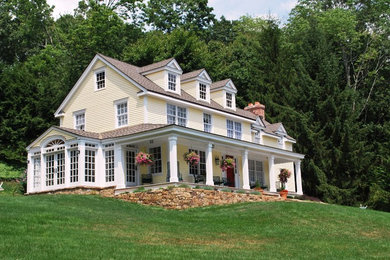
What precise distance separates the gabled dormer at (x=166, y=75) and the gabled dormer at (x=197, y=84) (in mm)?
1663

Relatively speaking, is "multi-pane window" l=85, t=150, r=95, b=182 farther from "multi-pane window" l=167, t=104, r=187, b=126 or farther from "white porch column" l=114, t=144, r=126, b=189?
"multi-pane window" l=167, t=104, r=187, b=126

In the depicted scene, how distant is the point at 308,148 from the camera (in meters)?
44.1

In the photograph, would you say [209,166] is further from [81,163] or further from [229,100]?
[229,100]

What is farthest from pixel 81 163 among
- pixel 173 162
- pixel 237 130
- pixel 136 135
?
pixel 237 130

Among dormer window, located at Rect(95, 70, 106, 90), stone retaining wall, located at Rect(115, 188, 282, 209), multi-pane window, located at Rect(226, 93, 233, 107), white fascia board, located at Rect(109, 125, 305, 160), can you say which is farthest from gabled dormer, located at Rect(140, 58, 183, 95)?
stone retaining wall, located at Rect(115, 188, 282, 209)

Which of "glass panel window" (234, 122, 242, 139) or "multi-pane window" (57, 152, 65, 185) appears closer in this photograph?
"multi-pane window" (57, 152, 65, 185)

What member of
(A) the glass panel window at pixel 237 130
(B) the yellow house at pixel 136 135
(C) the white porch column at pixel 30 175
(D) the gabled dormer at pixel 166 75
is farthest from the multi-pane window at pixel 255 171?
(C) the white porch column at pixel 30 175

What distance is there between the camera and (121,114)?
30844mm

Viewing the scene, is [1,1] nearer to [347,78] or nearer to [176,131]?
[347,78]

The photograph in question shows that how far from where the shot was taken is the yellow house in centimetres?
2823

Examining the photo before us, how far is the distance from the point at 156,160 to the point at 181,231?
12.9 m

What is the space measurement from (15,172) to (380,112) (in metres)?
34.9

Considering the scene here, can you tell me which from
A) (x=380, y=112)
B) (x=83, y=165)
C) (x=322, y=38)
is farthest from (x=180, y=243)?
(x=380, y=112)

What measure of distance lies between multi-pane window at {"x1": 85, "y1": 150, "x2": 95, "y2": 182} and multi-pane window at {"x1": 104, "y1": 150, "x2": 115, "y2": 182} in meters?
0.77
